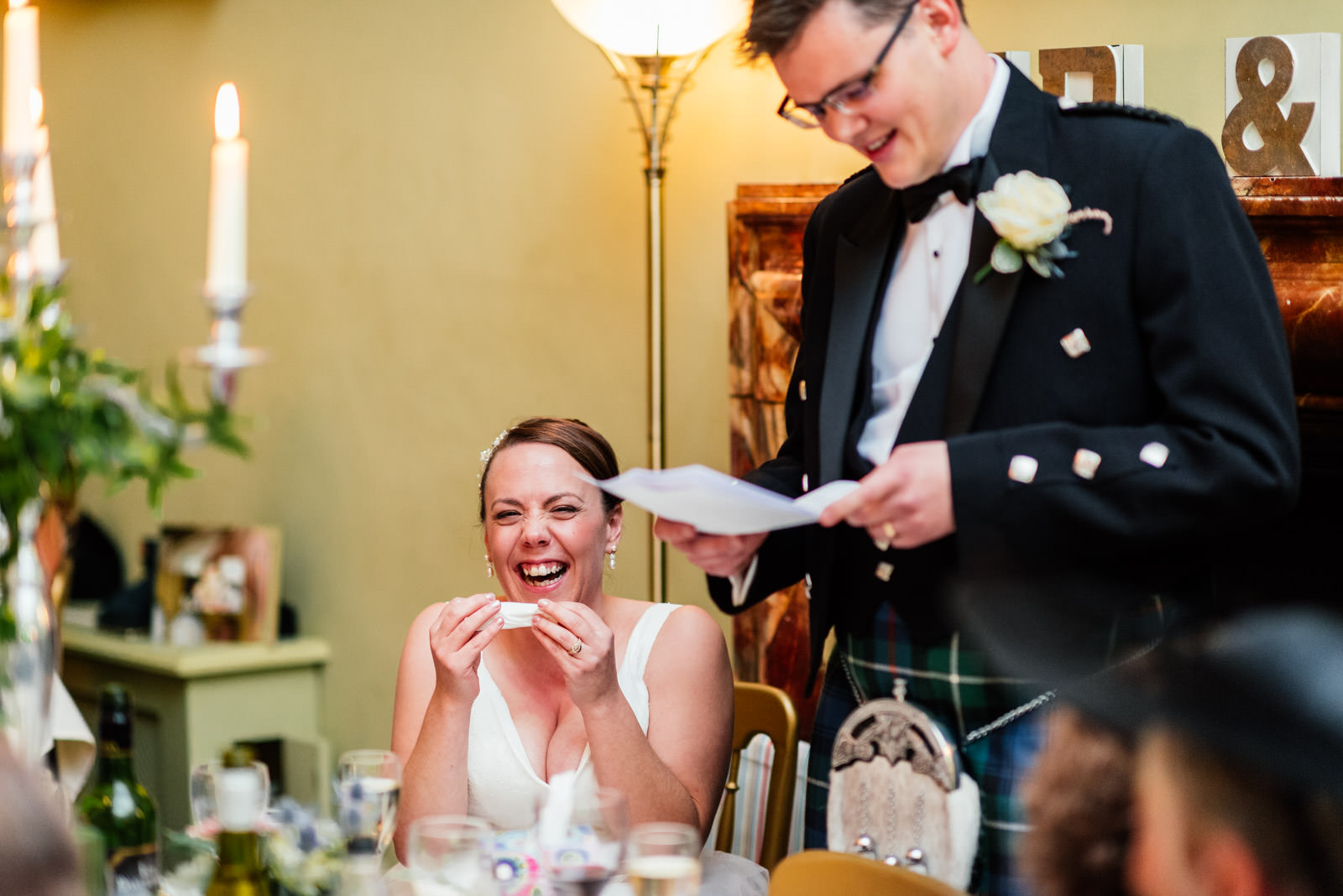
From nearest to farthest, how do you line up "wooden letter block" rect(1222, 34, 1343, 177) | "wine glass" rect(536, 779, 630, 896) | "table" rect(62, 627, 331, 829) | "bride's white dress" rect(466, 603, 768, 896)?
"wine glass" rect(536, 779, 630, 896), "bride's white dress" rect(466, 603, 768, 896), "wooden letter block" rect(1222, 34, 1343, 177), "table" rect(62, 627, 331, 829)

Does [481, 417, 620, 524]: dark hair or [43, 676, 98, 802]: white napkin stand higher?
[481, 417, 620, 524]: dark hair

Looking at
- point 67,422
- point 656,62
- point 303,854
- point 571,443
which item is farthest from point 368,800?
point 656,62

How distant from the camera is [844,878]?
141 centimetres

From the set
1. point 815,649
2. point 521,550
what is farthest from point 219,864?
point 521,550

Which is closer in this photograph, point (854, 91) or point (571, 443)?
point (854, 91)

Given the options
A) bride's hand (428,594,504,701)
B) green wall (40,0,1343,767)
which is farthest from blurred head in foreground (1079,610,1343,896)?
green wall (40,0,1343,767)

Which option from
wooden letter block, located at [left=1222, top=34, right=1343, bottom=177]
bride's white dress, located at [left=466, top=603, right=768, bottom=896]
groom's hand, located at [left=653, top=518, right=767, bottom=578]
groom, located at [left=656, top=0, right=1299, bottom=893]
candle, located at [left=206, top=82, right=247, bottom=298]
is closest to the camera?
candle, located at [left=206, top=82, right=247, bottom=298]

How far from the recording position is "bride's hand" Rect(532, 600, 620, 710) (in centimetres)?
194

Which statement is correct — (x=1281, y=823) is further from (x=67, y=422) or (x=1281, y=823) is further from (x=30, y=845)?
(x=67, y=422)

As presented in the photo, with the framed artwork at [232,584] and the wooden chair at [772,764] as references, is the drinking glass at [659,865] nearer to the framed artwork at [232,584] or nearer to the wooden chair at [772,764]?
the wooden chair at [772,764]

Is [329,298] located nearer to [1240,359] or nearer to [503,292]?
[503,292]

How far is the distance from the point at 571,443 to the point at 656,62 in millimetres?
989

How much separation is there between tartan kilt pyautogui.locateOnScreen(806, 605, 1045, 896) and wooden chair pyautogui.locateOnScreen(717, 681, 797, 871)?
66 centimetres

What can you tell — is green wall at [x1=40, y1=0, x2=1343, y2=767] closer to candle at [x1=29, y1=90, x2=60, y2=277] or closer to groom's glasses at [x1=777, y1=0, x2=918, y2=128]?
groom's glasses at [x1=777, y1=0, x2=918, y2=128]
